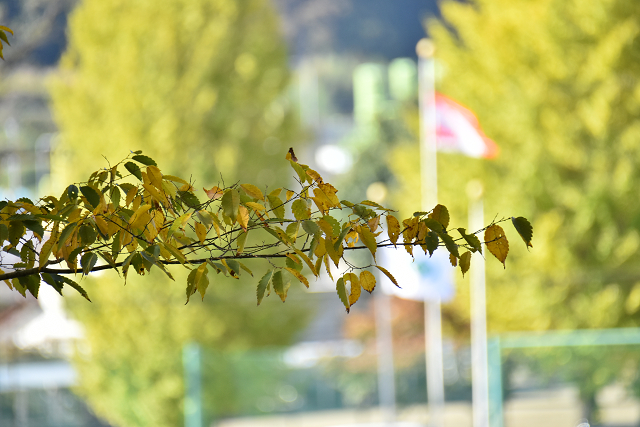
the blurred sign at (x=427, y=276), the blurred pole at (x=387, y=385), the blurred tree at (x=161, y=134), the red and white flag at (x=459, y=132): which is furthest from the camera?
the blurred tree at (x=161, y=134)

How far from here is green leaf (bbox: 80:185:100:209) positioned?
1127 millimetres

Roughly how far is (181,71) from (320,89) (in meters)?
18.8

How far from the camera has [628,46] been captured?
6520 millimetres

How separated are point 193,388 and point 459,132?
9.75ft

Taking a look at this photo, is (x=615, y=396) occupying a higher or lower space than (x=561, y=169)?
lower

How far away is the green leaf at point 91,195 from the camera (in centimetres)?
113

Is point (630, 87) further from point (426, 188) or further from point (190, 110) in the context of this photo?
point (190, 110)

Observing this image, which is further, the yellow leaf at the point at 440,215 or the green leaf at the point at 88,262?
the yellow leaf at the point at 440,215

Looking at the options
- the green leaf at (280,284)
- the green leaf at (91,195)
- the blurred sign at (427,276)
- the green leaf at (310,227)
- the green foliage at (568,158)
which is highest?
the green foliage at (568,158)

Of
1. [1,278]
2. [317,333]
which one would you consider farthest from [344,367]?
[317,333]

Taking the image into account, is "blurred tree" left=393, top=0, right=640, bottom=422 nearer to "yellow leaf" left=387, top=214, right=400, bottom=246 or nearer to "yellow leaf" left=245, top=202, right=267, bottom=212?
"yellow leaf" left=387, top=214, right=400, bottom=246

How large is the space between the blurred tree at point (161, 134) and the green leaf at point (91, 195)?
5984 mm

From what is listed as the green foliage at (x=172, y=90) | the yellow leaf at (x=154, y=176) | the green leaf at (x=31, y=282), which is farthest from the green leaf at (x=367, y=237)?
the green foliage at (x=172, y=90)

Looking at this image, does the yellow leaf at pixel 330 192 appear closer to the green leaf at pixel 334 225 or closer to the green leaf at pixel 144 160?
the green leaf at pixel 334 225
